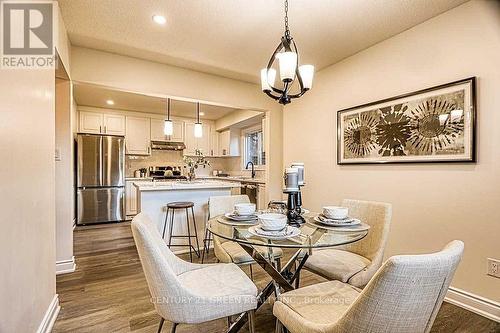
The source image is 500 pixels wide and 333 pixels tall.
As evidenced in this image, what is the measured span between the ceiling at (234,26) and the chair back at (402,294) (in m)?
1.97

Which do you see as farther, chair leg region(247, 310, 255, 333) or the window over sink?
the window over sink

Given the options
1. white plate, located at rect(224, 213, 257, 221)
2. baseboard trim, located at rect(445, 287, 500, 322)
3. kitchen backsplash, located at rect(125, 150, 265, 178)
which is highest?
kitchen backsplash, located at rect(125, 150, 265, 178)

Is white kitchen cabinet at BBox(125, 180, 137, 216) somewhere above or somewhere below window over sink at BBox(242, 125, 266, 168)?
below

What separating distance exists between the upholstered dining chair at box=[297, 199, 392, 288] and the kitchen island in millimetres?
1920

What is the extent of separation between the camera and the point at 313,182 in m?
3.51

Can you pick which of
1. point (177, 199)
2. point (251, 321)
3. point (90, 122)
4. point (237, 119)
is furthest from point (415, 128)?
point (90, 122)

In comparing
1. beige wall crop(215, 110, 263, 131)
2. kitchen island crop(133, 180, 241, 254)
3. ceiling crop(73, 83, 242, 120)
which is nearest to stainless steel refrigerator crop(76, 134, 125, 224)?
ceiling crop(73, 83, 242, 120)

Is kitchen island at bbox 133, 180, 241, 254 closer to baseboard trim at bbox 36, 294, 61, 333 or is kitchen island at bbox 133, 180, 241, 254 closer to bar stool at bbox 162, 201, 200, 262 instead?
bar stool at bbox 162, 201, 200, 262

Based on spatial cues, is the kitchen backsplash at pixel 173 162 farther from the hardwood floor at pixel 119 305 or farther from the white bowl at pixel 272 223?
the white bowl at pixel 272 223

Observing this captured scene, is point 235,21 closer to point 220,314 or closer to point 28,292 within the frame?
point 220,314

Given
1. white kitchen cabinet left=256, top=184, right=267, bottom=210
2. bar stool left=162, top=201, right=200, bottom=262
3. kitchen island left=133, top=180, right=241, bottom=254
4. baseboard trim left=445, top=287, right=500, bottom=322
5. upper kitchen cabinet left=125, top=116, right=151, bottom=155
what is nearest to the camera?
baseboard trim left=445, top=287, right=500, bottom=322

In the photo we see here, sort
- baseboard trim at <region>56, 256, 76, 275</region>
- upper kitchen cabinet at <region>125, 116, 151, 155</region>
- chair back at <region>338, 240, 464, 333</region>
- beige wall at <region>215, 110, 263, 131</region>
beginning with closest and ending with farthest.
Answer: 1. chair back at <region>338, 240, 464, 333</region>
2. baseboard trim at <region>56, 256, 76, 275</region>
3. beige wall at <region>215, 110, 263, 131</region>
4. upper kitchen cabinet at <region>125, 116, 151, 155</region>

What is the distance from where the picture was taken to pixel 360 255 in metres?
2.01

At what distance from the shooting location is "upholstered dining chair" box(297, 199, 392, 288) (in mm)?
1685
